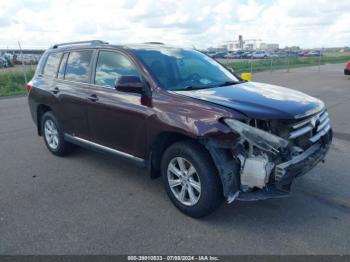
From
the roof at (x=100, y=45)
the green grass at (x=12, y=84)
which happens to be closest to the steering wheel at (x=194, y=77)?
the roof at (x=100, y=45)

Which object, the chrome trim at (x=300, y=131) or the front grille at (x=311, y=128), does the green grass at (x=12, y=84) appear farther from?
the chrome trim at (x=300, y=131)

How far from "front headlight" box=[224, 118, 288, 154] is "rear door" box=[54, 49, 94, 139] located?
2.33m

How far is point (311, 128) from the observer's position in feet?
11.7

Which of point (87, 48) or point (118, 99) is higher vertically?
point (87, 48)

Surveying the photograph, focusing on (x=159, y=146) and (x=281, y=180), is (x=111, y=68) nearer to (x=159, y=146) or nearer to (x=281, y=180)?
(x=159, y=146)

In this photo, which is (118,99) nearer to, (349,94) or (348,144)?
(348,144)

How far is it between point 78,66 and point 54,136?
143cm

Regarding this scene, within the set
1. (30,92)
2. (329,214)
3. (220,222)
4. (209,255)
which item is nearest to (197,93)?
(220,222)

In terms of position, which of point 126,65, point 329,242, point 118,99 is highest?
point 126,65

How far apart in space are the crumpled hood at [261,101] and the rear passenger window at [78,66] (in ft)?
5.55

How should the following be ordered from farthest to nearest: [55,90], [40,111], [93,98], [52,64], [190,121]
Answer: [40,111] → [52,64] → [55,90] → [93,98] → [190,121]

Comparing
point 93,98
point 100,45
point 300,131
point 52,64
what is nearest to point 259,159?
point 300,131

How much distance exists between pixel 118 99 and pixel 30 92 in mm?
2642

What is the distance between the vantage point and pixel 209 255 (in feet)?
9.70
